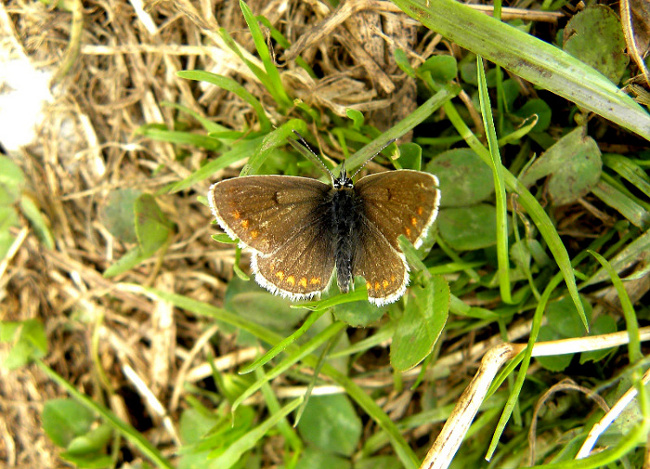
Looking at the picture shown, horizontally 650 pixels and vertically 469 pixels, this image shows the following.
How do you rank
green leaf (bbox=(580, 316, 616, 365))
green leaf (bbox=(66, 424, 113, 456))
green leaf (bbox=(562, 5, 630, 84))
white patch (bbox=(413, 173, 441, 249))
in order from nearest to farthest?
white patch (bbox=(413, 173, 441, 249)) → green leaf (bbox=(562, 5, 630, 84)) → green leaf (bbox=(580, 316, 616, 365)) → green leaf (bbox=(66, 424, 113, 456))

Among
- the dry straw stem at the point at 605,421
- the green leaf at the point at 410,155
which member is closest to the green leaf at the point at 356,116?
the green leaf at the point at 410,155

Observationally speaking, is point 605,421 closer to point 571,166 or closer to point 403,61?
point 571,166

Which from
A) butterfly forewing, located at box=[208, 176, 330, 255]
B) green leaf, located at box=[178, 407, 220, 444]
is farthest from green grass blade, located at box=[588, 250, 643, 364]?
green leaf, located at box=[178, 407, 220, 444]

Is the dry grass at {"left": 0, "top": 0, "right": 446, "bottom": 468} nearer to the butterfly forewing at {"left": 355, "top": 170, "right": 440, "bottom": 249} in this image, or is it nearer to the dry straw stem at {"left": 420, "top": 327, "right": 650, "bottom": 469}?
the butterfly forewing at {"left": 355, "top": 170, "right": 440, "bottom": 249}

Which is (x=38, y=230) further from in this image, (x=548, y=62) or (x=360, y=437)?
(x=548, y=62)

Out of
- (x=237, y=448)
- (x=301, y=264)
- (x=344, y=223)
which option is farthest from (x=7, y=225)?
(x=344, y=223)

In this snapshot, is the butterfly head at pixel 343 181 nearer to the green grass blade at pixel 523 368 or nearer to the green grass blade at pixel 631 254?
the green grass blade at pixel 523 368
